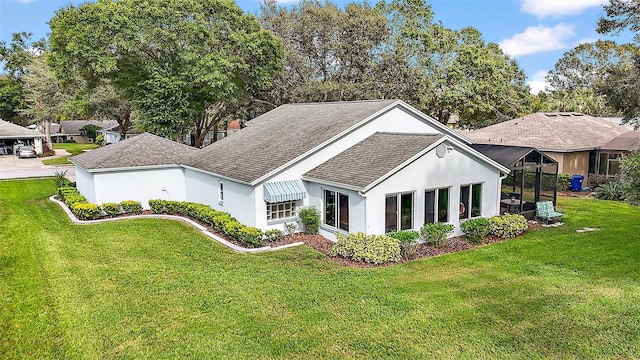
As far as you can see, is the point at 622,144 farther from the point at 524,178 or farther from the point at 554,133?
the point at 524,178

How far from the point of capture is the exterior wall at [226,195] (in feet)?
59.7

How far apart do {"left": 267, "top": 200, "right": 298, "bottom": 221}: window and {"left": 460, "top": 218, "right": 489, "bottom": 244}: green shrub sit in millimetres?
7134

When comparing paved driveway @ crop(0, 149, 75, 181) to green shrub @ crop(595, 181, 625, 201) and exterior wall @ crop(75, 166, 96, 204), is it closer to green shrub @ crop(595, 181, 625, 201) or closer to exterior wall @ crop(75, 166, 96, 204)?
exterior wall @ crop(75, 166, 96, 204)

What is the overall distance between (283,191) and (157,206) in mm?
8922

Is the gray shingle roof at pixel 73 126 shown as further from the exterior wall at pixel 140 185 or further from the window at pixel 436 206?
the window at pixel 436 206

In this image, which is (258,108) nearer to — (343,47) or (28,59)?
(343,47)

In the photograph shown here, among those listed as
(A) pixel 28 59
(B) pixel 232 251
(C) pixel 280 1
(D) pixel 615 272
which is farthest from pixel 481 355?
(A) pixel 28 59

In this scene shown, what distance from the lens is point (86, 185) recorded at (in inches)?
972

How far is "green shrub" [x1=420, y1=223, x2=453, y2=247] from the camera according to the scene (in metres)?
17.0

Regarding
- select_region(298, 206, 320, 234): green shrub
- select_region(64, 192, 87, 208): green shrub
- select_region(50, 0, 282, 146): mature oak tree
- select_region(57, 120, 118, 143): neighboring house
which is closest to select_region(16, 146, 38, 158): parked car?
select_region(50, 0, 282, 146): mature oak tree

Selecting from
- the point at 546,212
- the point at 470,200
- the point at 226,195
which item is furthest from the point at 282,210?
the point at 546,212

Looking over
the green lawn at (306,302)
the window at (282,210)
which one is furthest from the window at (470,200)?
the window at (282,210)

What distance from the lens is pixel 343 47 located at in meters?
42.8

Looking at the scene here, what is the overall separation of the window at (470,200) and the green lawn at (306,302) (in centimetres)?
210
